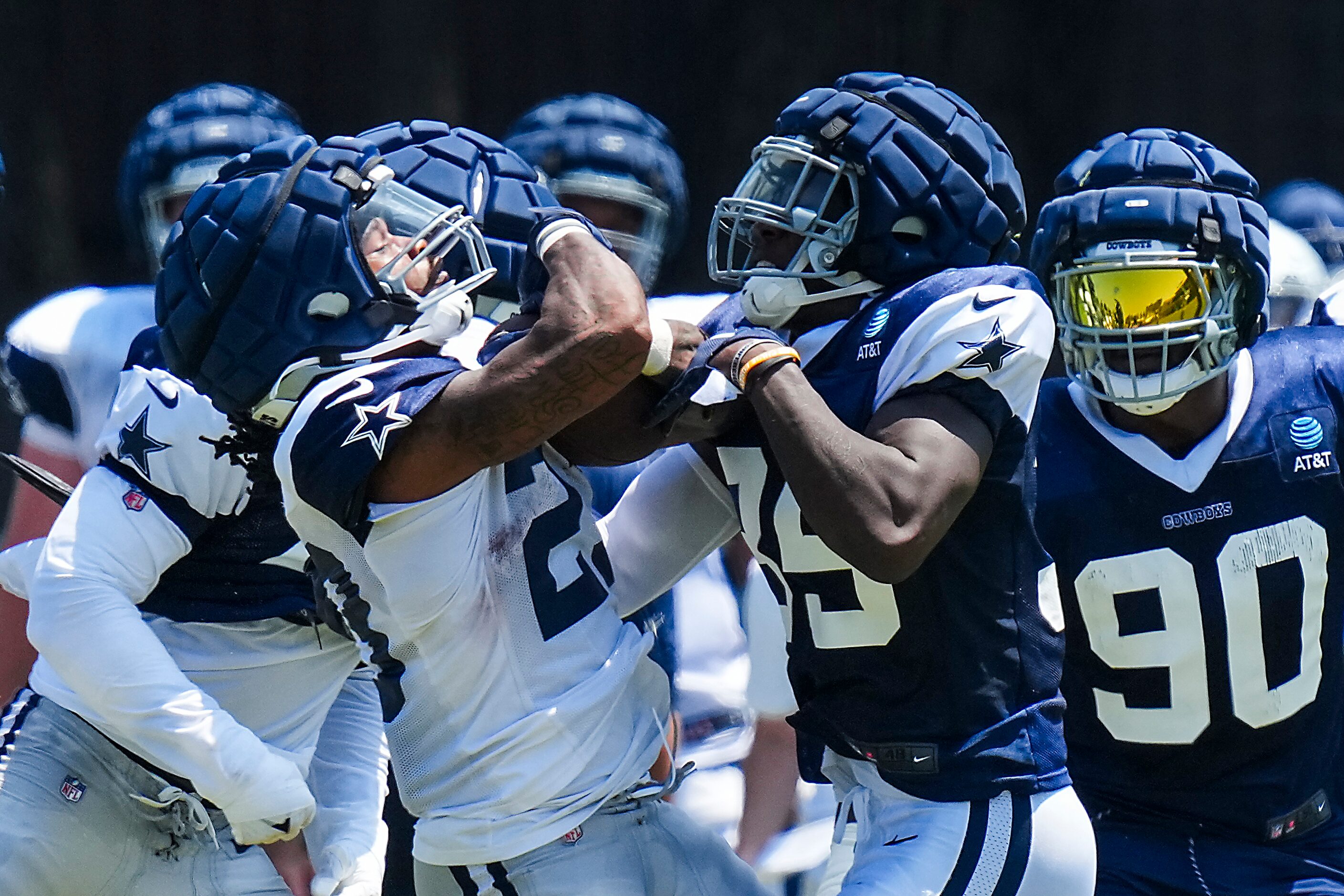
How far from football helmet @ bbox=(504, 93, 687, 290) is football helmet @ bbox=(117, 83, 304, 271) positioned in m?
0.62

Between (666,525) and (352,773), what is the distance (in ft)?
3.42

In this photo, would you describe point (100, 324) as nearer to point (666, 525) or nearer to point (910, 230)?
point (666, 525)

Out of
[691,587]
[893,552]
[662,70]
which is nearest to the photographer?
[893,552]

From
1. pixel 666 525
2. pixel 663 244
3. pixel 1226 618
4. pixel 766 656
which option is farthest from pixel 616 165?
pixel 1226 618

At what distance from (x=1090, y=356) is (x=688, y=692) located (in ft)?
4.71

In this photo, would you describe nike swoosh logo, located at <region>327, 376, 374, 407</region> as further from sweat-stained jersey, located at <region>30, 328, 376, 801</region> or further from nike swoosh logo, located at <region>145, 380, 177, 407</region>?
nike swoosh logo, located at <region>145, 380, 177, 407</region>

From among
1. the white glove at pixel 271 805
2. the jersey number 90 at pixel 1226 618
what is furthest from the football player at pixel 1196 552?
the white glove at pixel 271 805

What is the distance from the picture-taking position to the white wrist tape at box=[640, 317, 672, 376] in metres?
2.20

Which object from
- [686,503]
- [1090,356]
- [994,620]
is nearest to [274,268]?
[686,503]

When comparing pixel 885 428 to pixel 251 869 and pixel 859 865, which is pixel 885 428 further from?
pixel 251 869

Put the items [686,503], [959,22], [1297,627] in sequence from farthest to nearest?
[959,22]
[1297,627]
[686,503]

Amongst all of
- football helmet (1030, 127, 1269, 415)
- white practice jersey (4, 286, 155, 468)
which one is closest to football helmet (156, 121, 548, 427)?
white practice jersey (4, 286, 155, 468)

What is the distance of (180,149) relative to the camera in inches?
137

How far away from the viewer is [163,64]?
5344 mm
